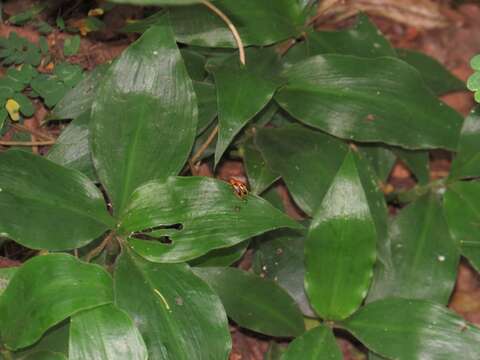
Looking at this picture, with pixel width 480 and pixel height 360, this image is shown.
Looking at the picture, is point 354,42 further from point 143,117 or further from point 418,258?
point 143,117

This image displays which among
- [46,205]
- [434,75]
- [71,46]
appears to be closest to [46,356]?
[46,205]

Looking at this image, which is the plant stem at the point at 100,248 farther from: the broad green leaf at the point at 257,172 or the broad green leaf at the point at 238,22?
the broad green leaf at the point at 238,22

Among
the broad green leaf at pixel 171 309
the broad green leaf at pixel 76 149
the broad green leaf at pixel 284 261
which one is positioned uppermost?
the broad green leaf at pixel 76 149

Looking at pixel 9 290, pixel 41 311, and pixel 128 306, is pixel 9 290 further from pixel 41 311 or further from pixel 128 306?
pixel 128 306

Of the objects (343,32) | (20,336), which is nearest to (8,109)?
(20,336)

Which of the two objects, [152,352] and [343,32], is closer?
[152,352]

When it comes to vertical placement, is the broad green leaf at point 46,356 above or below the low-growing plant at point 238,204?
below

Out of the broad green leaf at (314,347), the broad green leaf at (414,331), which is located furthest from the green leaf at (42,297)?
the broad green leaf at (414,331)
